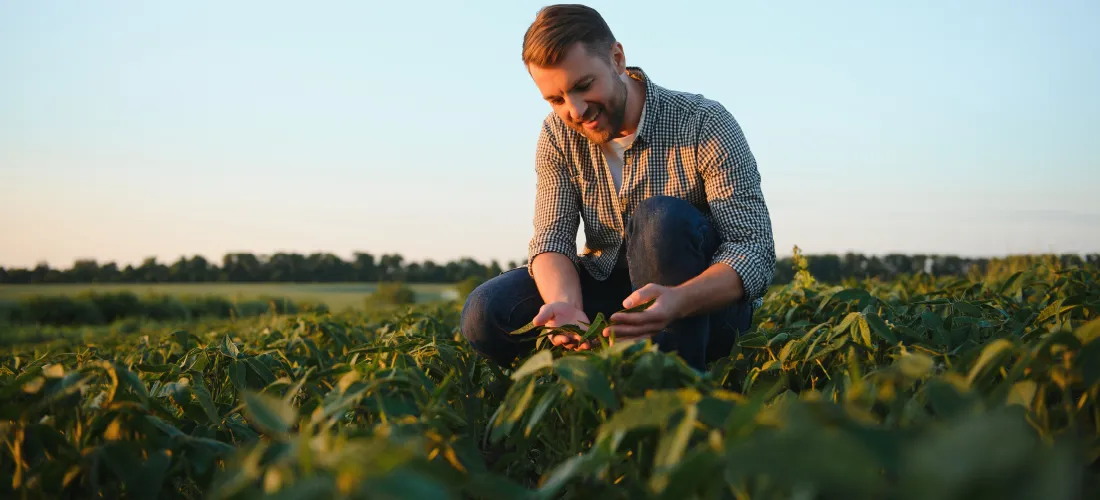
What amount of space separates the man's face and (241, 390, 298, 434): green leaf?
1754mm

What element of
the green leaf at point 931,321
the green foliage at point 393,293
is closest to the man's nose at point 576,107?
the green leaf at point 931,321

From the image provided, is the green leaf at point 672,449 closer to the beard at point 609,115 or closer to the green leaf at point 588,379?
the green leaf at point 588,379

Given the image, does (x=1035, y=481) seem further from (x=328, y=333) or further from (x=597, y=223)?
(x=328, y=333)

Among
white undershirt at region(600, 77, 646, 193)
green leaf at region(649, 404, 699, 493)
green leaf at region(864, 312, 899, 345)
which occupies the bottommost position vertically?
green leaf at region(649, 404, 699, 493)

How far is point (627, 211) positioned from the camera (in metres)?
2.80

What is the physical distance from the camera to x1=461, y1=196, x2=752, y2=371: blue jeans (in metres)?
2.33

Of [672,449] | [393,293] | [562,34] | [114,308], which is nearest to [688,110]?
[562,34]

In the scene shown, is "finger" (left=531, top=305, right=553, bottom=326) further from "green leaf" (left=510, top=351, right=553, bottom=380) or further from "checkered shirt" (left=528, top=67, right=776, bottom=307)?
"green leaf" (left=510, top=351, right=553, bottom=380)

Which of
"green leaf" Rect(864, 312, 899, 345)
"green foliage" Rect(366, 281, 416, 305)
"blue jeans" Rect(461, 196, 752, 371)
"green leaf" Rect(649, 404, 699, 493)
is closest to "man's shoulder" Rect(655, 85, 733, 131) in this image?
"blue jeans" Rect(461, 196, 752, 371)

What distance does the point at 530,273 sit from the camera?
280 cm

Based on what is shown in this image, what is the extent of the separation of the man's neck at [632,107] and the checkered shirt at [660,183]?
4 cm

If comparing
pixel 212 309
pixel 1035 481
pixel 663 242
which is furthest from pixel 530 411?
pixel 212 309

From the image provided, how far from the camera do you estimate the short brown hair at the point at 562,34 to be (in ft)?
7.98

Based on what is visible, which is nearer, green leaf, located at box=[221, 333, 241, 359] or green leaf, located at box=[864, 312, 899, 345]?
green leaf, located at box=[864, 312, 899, 345]
